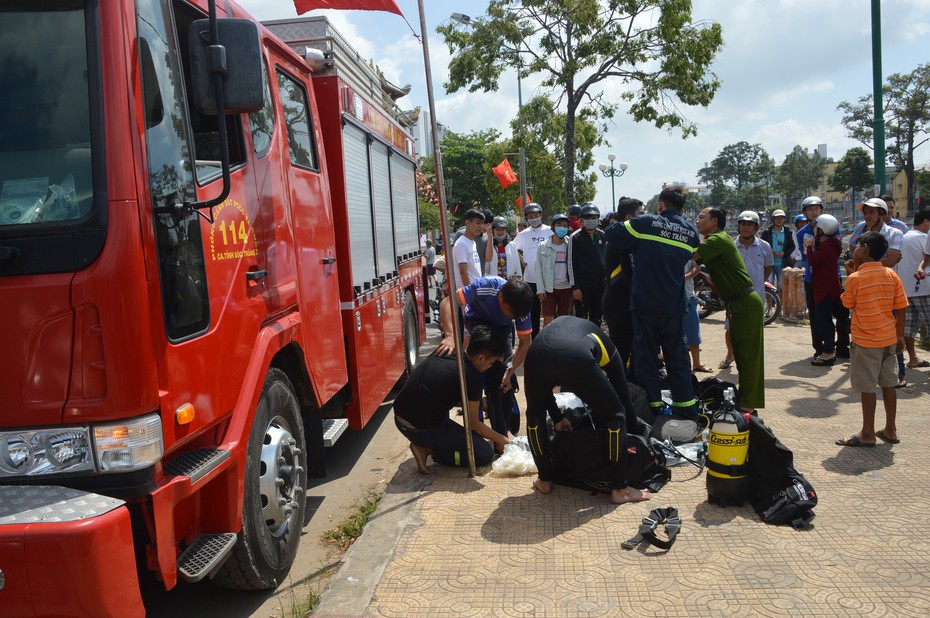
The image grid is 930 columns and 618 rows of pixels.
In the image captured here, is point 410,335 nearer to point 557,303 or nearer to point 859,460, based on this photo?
point 557,303

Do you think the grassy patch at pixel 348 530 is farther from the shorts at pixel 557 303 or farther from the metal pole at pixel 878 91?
the metal pole at pixel 878 91

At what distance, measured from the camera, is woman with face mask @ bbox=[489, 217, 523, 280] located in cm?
1005

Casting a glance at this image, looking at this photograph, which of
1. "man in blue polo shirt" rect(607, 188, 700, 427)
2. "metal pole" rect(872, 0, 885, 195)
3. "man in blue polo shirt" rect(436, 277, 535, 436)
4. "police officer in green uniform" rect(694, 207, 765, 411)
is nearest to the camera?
"man in blue polo shirt" rect(436, 277, 535, 436)

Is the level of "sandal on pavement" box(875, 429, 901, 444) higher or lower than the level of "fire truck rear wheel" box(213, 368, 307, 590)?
lower

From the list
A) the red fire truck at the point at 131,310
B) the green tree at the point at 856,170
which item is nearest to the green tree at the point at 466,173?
the green tree at the point at 856,170

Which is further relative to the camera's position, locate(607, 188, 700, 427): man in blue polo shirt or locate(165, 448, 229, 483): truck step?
locate(607, 188, 700, 427): man in blue polo shirt

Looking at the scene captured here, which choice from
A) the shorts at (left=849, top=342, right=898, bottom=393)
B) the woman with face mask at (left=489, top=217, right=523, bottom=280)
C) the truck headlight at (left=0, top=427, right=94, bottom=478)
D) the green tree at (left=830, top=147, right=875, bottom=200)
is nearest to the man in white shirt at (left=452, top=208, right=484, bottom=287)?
the woman with face mask at (left=489, top=217, right=523, bottom=280)

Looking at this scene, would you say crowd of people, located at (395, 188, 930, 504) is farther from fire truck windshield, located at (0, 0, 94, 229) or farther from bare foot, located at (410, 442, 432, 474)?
fire truck windshield, located at (0, 0, 94, 229)

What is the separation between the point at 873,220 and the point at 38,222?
7.60 m

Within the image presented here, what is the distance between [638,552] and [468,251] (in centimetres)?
484

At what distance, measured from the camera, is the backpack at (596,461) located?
15.3 feet

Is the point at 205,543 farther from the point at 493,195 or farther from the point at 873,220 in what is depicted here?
the point at 493,195

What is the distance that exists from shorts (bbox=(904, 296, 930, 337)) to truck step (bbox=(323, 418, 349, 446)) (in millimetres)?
6262

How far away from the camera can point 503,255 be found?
38.5 ft
